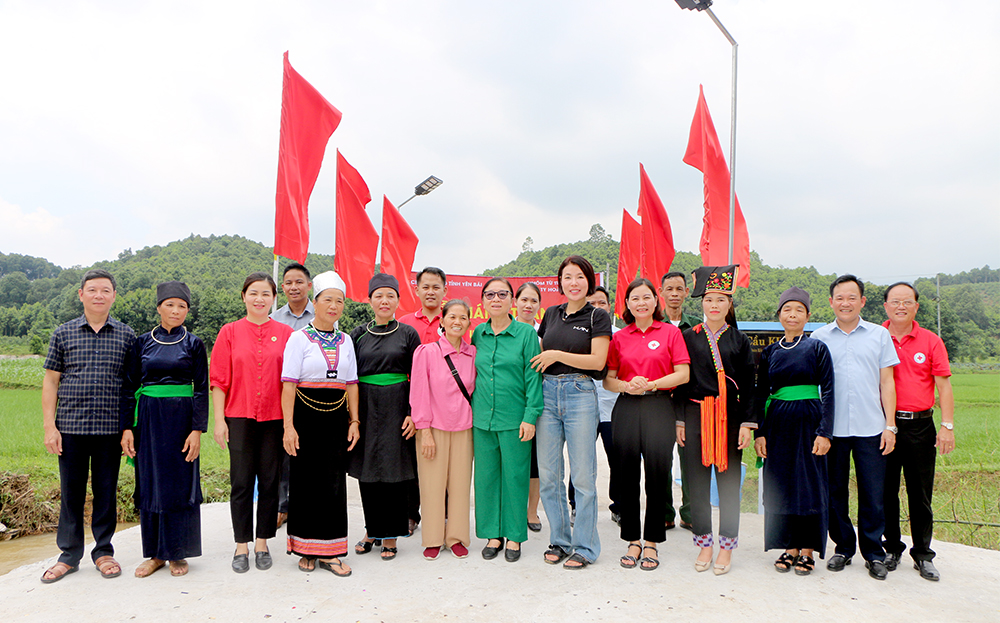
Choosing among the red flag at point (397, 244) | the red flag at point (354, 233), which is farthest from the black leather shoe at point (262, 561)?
the red flag at point (397, 244)

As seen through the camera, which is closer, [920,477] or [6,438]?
[920,477]

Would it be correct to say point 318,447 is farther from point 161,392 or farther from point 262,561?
point 161,392

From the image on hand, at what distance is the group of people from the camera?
11.8ft

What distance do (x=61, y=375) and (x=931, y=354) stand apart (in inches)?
218

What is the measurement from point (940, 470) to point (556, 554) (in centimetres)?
943

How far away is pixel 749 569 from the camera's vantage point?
148 inches

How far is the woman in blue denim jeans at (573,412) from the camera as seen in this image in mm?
3705

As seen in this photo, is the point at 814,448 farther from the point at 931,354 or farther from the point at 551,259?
the point at 551,259

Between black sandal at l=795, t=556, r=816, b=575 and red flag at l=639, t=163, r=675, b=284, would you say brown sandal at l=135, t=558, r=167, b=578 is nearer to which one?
black sandal at l=795, t=556, r=816, b=575

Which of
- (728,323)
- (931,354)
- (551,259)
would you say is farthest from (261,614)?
(551,259)

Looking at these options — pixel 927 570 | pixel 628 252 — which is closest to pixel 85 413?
pixel 927 570

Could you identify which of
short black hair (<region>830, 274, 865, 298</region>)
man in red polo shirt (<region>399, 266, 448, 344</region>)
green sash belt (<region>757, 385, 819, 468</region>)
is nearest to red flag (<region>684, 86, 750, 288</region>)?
short black hair (<region>830, 274, 865, 298</region>)

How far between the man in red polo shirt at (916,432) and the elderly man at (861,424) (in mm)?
105

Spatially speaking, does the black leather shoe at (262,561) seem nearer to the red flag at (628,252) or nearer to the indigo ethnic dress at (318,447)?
the indigo ethnic dress at (318,447)
